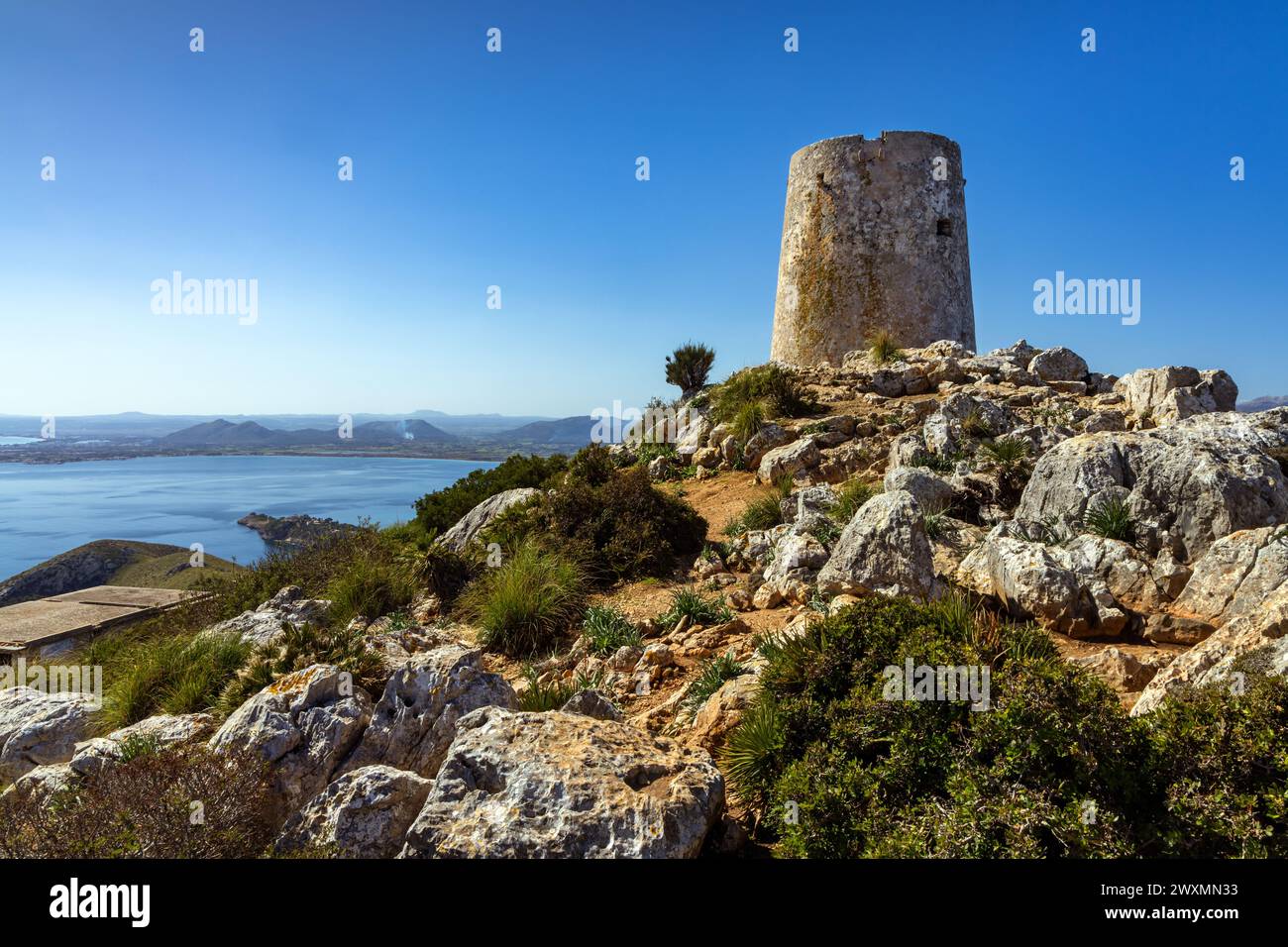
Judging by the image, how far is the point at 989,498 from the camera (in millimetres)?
8445

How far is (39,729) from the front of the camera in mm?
5512

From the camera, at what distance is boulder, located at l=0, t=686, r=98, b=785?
210 inches

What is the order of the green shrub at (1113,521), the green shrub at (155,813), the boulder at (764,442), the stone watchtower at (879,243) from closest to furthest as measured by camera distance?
the green shrub at (155,813) < the green shrub at (1113,521) < the boulder at (764,442) < the stone watchtower at (879,243)

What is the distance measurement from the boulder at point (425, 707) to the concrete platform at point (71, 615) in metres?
8.27

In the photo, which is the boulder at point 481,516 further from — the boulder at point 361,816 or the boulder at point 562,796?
the boulder at point 562,796

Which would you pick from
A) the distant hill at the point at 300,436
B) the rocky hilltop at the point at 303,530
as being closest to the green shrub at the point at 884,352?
the rocky hilltop at the point at 303,530

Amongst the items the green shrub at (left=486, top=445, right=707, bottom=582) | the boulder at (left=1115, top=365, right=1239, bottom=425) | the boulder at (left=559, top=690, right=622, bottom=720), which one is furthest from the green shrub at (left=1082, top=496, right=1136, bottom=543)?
the boulder at (left=559, top=690, right=622, bottom=720)

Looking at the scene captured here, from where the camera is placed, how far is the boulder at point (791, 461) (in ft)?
38.1

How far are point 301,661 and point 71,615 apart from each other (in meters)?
8.41

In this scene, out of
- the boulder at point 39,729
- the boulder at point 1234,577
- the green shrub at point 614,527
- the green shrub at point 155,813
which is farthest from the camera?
the green shrub at point 614,527

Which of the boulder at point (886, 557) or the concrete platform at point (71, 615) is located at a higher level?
the boulder at point (886, 557)
